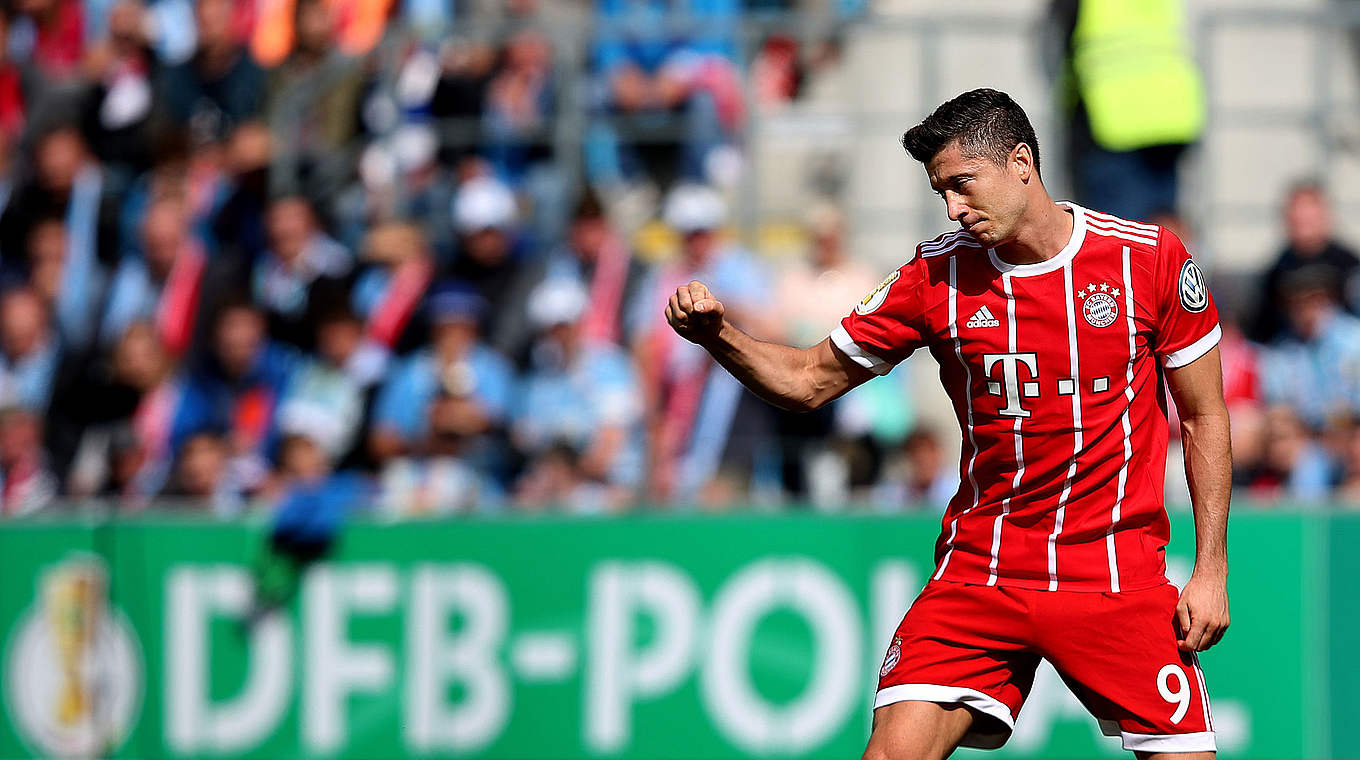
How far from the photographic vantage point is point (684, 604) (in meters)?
10.3

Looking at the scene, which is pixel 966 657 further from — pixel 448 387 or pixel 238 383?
pixel 238 383

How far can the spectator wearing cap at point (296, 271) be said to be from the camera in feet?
39.0

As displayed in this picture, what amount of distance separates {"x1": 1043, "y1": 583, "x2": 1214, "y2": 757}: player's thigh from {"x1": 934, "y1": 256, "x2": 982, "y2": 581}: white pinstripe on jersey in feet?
1.19

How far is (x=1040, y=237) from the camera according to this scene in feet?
18.1

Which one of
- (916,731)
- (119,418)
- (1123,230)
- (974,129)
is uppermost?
(119,418)

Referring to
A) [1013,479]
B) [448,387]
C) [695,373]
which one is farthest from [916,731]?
[448,387]

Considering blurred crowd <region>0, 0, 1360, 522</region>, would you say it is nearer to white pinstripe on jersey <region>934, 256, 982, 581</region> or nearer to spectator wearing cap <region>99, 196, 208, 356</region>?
spectator wearing cap <region>99, 196, 208, 356</region>

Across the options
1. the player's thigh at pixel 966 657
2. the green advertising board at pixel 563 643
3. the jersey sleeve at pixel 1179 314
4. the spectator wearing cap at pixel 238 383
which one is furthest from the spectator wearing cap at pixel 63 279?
the jersey sleeve at pixel 1179 314

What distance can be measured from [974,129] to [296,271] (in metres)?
7.69

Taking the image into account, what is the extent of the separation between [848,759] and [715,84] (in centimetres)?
415

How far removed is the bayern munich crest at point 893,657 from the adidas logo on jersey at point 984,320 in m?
0.94

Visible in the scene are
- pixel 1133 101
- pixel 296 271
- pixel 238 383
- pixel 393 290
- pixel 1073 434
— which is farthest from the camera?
pixel 296 271

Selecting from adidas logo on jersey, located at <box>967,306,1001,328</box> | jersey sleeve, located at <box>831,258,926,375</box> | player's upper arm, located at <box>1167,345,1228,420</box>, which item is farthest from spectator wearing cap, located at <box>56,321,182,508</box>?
player's upper arm, located at <box>1167,345,1228,420</box>

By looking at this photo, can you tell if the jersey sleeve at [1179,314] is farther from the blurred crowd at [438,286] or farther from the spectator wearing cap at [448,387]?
the spectator wearing cap at [448,387]
